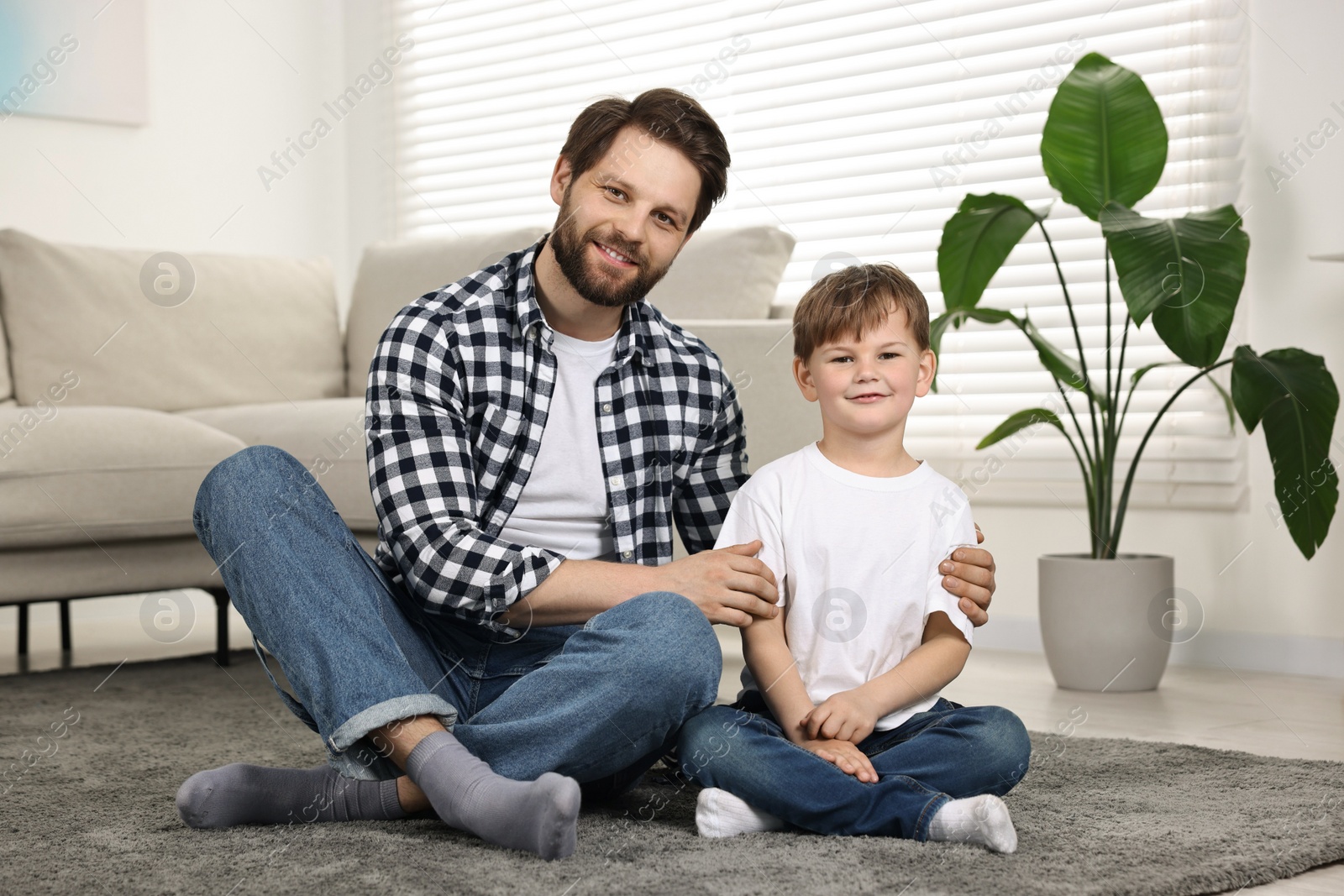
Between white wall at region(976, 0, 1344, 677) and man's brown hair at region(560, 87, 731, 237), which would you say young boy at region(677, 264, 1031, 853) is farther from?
white wall at region(976, 0, 1344, 677)

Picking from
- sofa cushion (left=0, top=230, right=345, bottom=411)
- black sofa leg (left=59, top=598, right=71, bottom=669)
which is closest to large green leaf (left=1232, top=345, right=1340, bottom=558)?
sofa cushion (left=0, top=230, right=345, bottom=411)

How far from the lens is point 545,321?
144cm

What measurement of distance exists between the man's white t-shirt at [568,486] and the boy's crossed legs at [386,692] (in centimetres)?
19

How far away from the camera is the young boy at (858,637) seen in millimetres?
1196

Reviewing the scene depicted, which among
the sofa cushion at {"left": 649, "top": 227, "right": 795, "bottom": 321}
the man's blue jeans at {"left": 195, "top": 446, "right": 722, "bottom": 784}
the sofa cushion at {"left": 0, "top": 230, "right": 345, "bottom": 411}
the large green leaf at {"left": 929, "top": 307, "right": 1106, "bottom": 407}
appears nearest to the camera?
the man's blue jeans at {"left": 195, "top": 446, "right": 722, "bottom": 784}

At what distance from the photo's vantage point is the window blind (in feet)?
8.58

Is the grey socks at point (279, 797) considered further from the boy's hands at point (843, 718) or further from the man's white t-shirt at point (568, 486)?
→ the boy's hands at point (843, 718)

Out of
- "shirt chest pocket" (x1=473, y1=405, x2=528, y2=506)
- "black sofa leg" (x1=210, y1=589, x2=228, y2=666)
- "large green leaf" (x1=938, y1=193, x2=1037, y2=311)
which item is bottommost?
"black sofa leg" (x1=210, y1=589, x2=228, y2=666)

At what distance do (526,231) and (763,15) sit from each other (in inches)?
34.7

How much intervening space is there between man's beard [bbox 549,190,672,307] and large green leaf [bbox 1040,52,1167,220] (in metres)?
1.16

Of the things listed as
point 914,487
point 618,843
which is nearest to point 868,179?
point 914,487

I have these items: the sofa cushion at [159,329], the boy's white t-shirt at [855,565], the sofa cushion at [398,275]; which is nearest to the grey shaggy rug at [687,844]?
the boy's white t-shirt at [855,565]

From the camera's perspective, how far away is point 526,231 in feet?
9.80

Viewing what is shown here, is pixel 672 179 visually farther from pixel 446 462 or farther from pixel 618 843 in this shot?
pixel 618 843
